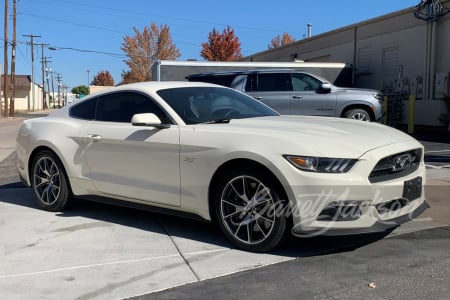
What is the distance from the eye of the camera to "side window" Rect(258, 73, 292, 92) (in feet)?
45.1

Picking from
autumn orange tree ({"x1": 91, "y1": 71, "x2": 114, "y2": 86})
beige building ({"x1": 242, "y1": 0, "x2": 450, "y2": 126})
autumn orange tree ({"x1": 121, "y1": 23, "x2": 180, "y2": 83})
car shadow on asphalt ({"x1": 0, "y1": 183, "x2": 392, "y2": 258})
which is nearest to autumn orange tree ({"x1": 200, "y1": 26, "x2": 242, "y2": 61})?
autumn orange tree ({"x1": 121, "y1": 23, "x2": 180, "y2": 83})

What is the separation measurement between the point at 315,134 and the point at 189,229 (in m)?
1.82

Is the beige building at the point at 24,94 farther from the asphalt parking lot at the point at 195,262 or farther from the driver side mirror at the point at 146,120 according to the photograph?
the driver side mirror at the point at 146,120

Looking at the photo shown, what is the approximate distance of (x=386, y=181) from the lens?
4352mm

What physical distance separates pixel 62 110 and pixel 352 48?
58.5ft

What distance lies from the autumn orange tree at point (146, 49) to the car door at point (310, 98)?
1512 inches

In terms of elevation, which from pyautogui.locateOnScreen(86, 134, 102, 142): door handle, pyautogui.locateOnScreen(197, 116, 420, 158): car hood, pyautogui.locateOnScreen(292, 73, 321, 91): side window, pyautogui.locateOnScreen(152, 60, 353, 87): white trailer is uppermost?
pyautogui.locateOnScreen(152, 60, 353, 87): white trailer

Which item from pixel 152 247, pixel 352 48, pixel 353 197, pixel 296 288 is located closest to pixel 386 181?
pixel 353 197

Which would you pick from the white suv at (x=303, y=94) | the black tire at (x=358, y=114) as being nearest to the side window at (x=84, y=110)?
the white suv at (x=303, y=94)

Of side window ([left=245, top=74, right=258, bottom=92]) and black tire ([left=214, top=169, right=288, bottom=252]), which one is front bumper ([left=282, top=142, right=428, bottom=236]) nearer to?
black tire ([left=214, top=169, right=288, bottom=252])

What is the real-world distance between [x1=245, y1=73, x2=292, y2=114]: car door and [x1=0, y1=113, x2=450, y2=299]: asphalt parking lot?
7695 mm

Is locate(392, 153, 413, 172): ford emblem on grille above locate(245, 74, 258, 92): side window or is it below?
below

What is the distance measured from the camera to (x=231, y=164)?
4.69 metres

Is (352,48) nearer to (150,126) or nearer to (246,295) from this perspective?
(150,126)
